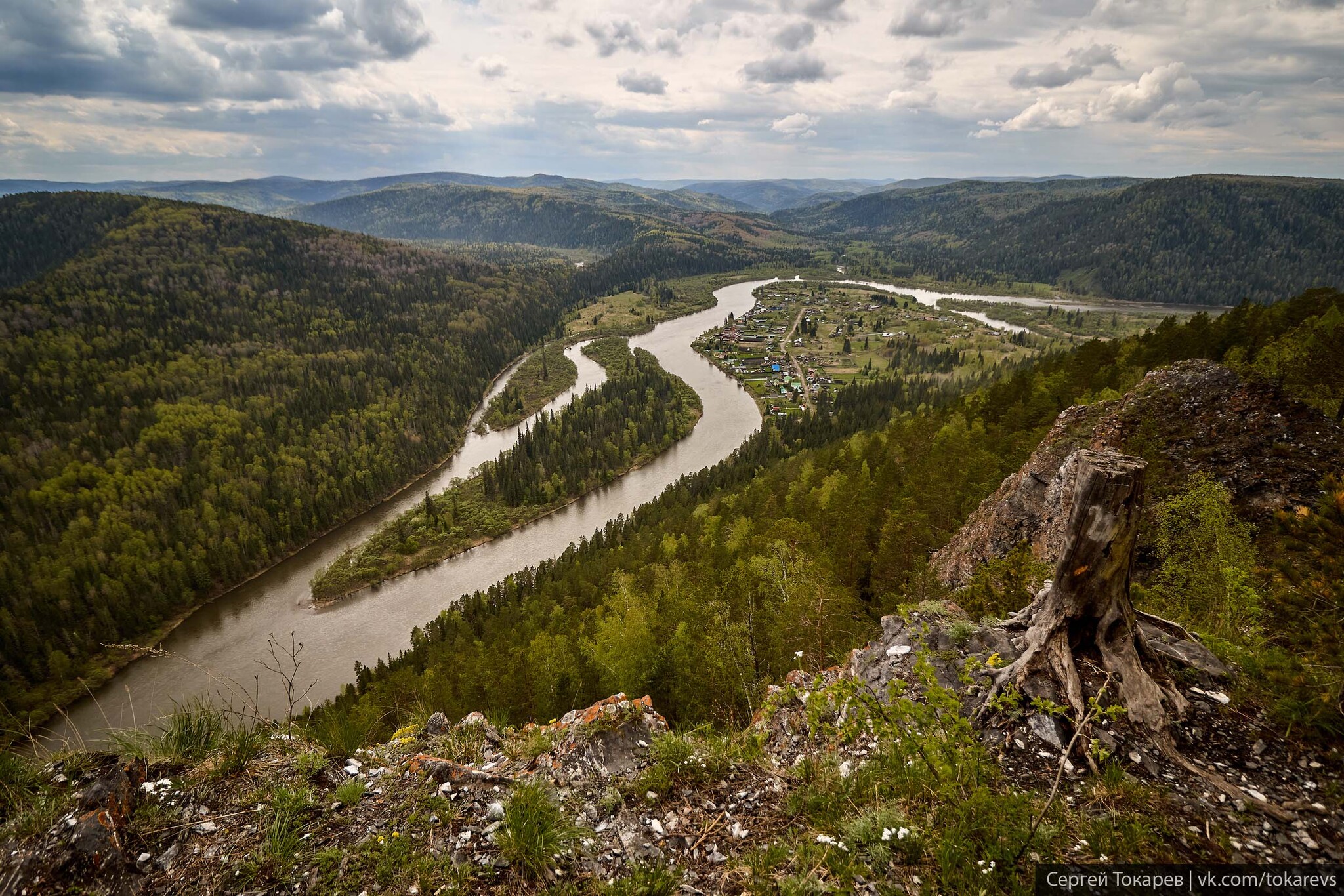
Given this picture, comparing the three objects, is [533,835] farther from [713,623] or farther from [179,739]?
[713,623]

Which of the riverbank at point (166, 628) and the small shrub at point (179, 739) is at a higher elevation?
the small shrub at point (179, 739)

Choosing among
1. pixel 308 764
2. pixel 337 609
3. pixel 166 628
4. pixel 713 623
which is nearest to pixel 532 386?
pixel 337 609

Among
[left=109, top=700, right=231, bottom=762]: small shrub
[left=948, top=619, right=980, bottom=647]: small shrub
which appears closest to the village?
[left=948, top=619, right=980, bottom=647]: small shrub

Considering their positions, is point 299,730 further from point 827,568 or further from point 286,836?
point 827,568

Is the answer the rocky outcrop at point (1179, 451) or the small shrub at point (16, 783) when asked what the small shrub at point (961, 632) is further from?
the small shrub at point (16, 783)

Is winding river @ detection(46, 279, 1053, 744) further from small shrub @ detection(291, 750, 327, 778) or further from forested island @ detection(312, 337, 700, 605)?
small shrub @ detection(291, 750, 327, 778)

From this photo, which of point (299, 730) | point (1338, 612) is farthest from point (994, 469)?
point (299, 730)

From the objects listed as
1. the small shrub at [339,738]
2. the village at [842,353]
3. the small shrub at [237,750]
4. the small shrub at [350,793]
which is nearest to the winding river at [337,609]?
the small shrub at [339,738]
